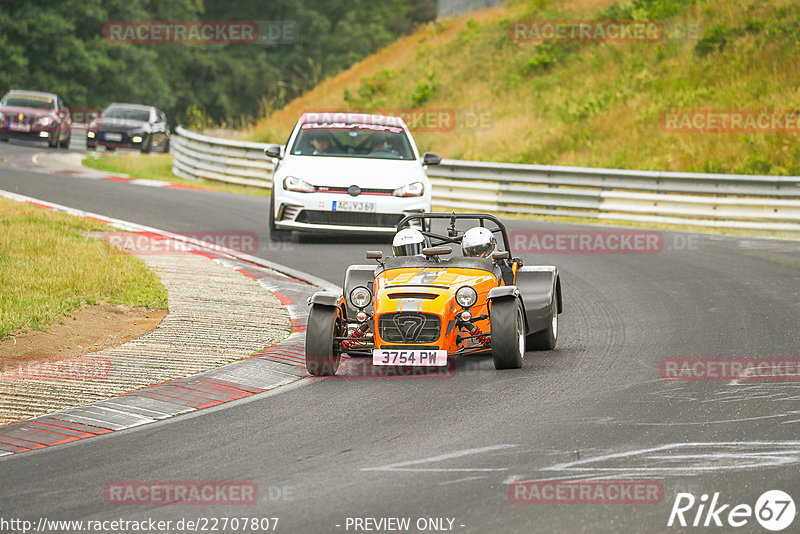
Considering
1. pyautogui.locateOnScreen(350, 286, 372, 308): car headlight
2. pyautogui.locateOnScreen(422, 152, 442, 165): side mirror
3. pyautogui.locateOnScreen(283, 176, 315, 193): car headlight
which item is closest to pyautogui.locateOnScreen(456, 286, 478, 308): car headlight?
pyautogui.locateOnScreen(350, 286, 372, 308): car headlight

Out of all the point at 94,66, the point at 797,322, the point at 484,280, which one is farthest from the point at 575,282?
the point at 94,66

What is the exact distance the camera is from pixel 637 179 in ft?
71.8

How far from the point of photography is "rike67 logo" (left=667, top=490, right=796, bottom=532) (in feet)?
18.1

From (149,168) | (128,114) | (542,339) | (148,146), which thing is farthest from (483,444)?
(128,114)

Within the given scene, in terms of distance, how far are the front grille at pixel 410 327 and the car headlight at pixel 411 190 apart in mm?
7362

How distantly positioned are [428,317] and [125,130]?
27.2 metres

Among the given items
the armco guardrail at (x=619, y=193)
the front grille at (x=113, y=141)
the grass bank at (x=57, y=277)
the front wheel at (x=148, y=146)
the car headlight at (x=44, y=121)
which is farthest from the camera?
the car headlight at (x=44, y=121)

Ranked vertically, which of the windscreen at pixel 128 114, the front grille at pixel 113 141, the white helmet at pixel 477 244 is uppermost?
the windscreen at pixel 128 114

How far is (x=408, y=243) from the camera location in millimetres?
10289

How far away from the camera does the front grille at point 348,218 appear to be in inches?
638

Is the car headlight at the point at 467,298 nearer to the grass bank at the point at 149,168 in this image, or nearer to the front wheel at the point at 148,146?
the grass bank at the point at 149,168

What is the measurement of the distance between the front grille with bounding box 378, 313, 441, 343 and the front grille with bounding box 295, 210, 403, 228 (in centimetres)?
716

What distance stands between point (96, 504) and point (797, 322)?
7.70m

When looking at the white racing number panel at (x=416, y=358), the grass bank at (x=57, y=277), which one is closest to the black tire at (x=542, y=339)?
the white racing number panel at (x=416, y=358)
